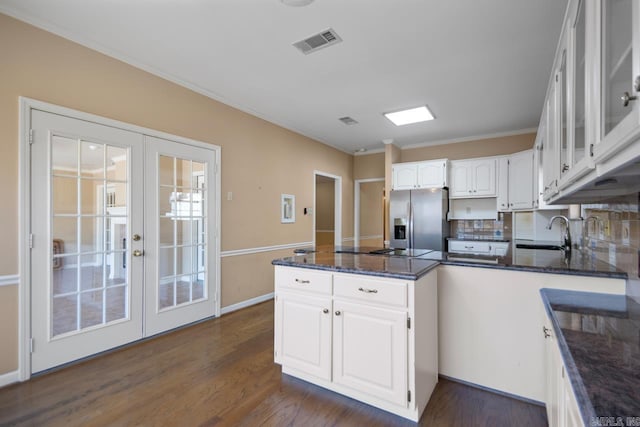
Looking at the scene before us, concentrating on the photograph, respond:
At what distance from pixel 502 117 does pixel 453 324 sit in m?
3.47

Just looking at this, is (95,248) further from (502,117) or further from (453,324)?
(502,117)

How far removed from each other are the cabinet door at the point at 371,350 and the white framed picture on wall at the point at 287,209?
288 cm

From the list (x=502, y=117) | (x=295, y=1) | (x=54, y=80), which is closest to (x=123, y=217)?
(x=54, y=80)

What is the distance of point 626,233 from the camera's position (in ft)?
5.25

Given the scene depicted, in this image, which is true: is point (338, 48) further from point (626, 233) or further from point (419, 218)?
point (419, 218)

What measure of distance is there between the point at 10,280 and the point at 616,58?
3.45 meters

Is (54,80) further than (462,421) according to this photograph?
Yes

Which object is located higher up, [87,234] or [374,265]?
[87,234]

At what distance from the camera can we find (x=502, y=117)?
4.33 m

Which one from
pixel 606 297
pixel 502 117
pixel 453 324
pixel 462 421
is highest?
pixel 502 117

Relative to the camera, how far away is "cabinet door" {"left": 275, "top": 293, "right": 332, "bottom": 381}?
2.06 meters

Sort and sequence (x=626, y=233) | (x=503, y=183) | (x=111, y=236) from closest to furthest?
1. (x=626, y=233)
2. (x=111, y=236)
3. (x=503, y=183)

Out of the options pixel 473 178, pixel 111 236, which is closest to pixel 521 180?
pixel 473 178

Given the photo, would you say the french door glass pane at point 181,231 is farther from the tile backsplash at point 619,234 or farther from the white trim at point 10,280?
the tile backsplash at point 619,234
